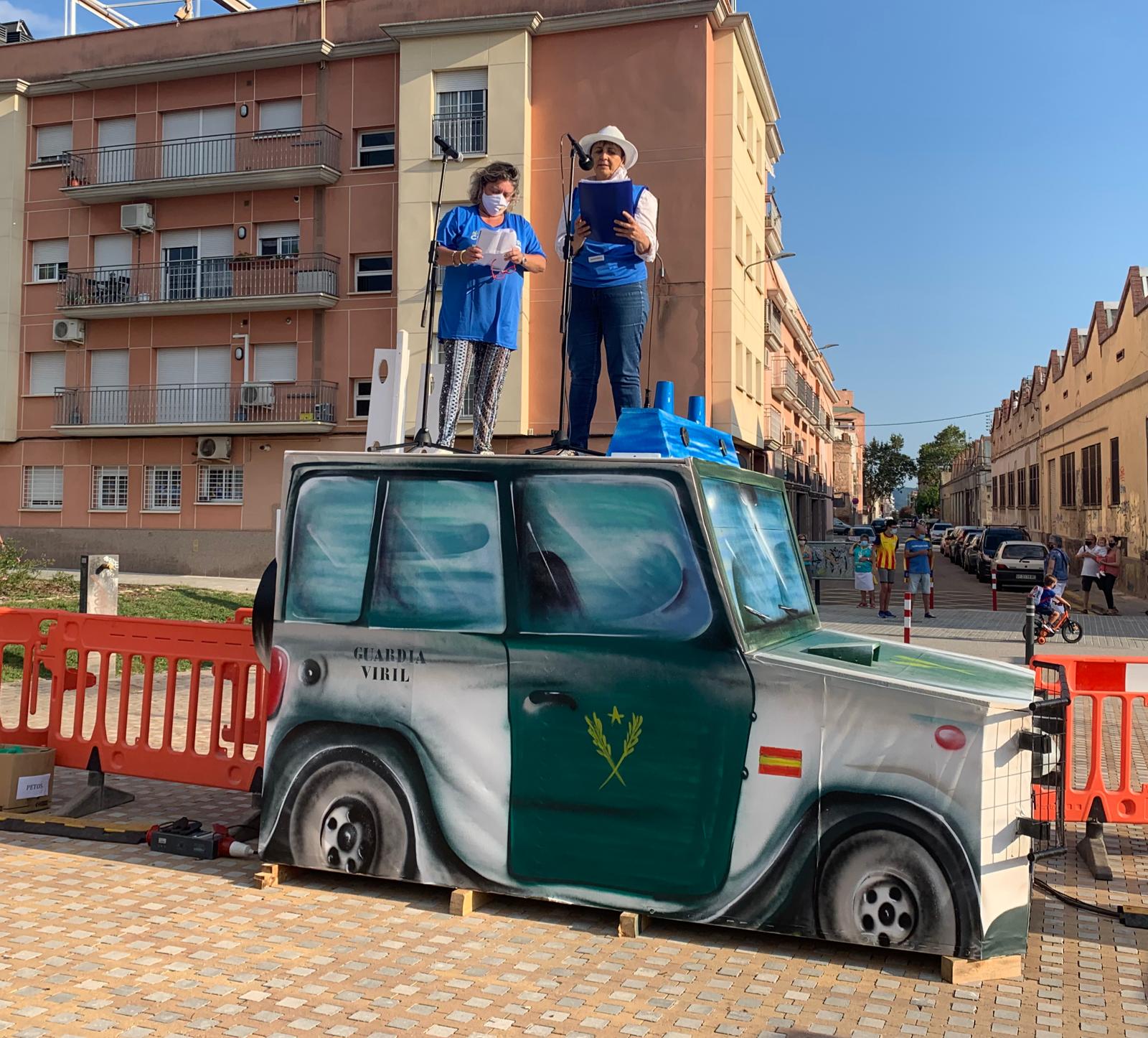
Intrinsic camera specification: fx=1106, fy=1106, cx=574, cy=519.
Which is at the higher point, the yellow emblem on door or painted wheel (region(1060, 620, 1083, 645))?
the yellow emblem on door

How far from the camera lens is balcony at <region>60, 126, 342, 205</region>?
29.2m

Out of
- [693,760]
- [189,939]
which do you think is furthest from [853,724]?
[189,939]

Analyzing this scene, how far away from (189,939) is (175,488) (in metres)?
28.5

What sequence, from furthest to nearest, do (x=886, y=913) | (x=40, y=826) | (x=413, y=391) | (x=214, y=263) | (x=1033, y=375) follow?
(x=1033, y=375), (x=214, y=263), (x=413, y=391), (x=40, y=826), (x=886, y=913)

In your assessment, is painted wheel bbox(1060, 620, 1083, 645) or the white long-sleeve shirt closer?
the white long-sleeve shirt

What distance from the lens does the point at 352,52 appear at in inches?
1141

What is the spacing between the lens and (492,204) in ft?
20.5

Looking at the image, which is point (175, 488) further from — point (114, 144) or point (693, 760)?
point (693, 760)

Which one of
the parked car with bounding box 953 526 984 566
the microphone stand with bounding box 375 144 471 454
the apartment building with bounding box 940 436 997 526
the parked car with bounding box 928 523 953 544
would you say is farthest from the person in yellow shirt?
the apartment building with bounding box 940 436 997 526

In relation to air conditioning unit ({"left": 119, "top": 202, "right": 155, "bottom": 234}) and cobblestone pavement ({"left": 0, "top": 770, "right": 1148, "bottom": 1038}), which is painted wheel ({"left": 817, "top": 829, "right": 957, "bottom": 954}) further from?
air conditioning unit ({"left": 119, "top": 202, "right": 155, "bottom": 234})

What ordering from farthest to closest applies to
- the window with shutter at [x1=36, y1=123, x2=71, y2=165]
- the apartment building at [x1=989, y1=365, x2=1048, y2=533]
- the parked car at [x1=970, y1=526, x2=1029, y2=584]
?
the apartment building at [x1=989, y1=365, x2=1048, y2=533] < the parked car at [x1=970, y1=526, x2=1029, y2=584] < the window with shutter at [x1=36, y1=123, x2=71, y2=165]

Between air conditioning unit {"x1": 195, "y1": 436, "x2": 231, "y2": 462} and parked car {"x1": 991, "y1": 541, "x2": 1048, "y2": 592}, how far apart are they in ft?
69.9

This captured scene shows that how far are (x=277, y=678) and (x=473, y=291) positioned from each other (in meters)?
2.41

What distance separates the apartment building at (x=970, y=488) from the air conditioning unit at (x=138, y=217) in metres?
58.0
